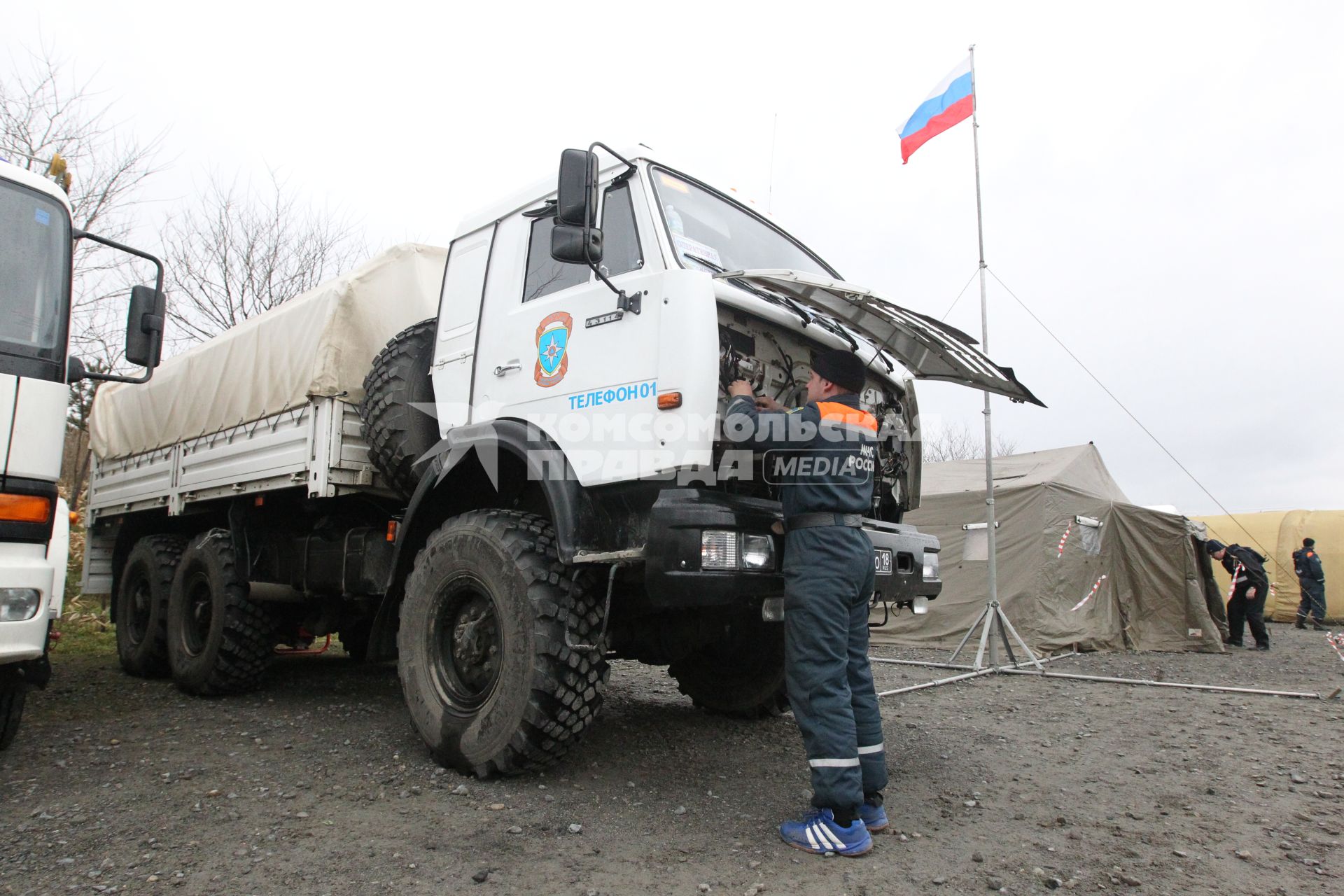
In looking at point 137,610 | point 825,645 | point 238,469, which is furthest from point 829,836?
point 137,610

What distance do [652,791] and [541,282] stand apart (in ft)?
7.96

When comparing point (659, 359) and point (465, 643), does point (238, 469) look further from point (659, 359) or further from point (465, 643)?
point (659, 359)

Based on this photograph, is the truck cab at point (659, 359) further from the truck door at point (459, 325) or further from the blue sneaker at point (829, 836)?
the blue sneaker at point (829, 836)

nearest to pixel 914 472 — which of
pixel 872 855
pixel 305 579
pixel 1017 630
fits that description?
pixel 872 855

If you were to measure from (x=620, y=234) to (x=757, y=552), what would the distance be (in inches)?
62.2

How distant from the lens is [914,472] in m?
4.62

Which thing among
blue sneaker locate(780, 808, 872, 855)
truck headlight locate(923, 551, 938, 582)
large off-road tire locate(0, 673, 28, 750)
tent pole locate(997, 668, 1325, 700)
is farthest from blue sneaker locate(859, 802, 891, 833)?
tent pole locate(997, 668, 1325, 700)

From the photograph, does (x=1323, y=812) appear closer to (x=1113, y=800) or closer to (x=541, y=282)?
(x=1113, y=800)

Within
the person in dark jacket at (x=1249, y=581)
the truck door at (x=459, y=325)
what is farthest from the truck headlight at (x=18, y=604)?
the person in dark jacket at (x=1249, y=581)

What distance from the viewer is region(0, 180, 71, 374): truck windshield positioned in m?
3.52

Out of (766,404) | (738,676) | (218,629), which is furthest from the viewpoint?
(218,629)

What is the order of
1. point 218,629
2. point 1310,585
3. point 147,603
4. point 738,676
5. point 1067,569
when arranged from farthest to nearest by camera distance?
1. point 1310,585
2. point 1067,569
3. point 147,603
4. point 218,629
5. point 738,676

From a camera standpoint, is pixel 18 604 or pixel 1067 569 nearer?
pixel 18 604

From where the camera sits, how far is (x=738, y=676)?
16.2 feet
